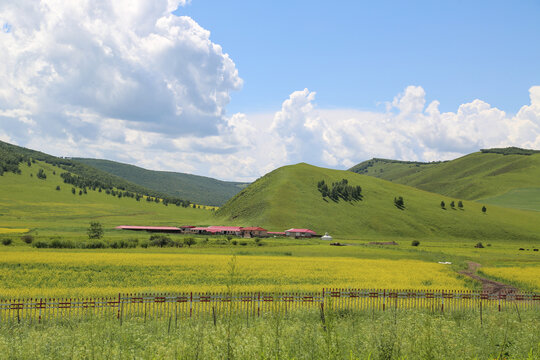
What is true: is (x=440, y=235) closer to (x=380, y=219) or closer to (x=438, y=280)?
(x=380, y=219)

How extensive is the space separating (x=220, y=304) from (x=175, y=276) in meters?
18.7

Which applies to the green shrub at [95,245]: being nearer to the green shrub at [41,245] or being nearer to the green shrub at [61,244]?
the green shrub at [61,244]

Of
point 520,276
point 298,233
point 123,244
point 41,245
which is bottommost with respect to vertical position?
point 298,233

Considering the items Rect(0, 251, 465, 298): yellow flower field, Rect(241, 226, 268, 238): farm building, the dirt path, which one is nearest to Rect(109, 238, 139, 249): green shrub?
Rect(0, 251, 465, 298): yellow flower field

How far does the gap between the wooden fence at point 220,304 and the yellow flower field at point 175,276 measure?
356cm

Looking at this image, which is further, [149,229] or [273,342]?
[149,229]

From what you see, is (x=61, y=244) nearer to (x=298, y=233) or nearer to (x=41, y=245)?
(x=41, y=245)

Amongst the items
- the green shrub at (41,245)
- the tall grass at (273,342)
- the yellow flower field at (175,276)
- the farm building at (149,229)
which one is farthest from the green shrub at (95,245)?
the farm building at (149,229)

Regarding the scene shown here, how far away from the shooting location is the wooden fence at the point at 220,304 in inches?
952

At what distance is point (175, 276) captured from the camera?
1736 inches

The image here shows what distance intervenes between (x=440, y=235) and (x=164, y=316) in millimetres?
174880

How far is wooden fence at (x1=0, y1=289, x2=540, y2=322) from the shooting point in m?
24.2

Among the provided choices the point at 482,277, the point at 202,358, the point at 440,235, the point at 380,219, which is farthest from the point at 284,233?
the point at 202,358

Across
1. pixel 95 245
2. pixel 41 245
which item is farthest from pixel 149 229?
pixel 41 245
